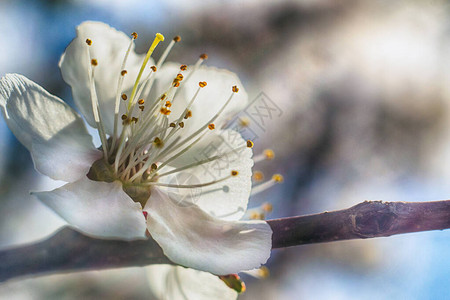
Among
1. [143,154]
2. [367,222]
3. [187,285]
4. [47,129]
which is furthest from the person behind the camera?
[187,285]

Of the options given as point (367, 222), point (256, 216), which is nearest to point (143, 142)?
point (256, 216)

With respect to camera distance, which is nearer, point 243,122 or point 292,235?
point 292,235

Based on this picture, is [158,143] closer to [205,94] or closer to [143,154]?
[143,154]

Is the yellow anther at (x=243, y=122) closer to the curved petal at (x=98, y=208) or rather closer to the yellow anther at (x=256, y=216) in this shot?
the yellow anther at (x=256, y=216)

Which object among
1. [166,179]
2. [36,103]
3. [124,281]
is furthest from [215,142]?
[124,281]

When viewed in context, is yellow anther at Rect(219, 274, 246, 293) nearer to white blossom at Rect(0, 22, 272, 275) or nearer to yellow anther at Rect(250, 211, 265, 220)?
white blossom at Rect(0, 22, 272, 275)

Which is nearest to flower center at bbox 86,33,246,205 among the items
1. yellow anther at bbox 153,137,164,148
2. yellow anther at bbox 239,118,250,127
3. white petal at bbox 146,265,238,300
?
yellow anther at bbox 153,137,164,148

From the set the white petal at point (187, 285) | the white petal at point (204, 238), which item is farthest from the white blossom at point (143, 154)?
the white petal at point (187, 285)
